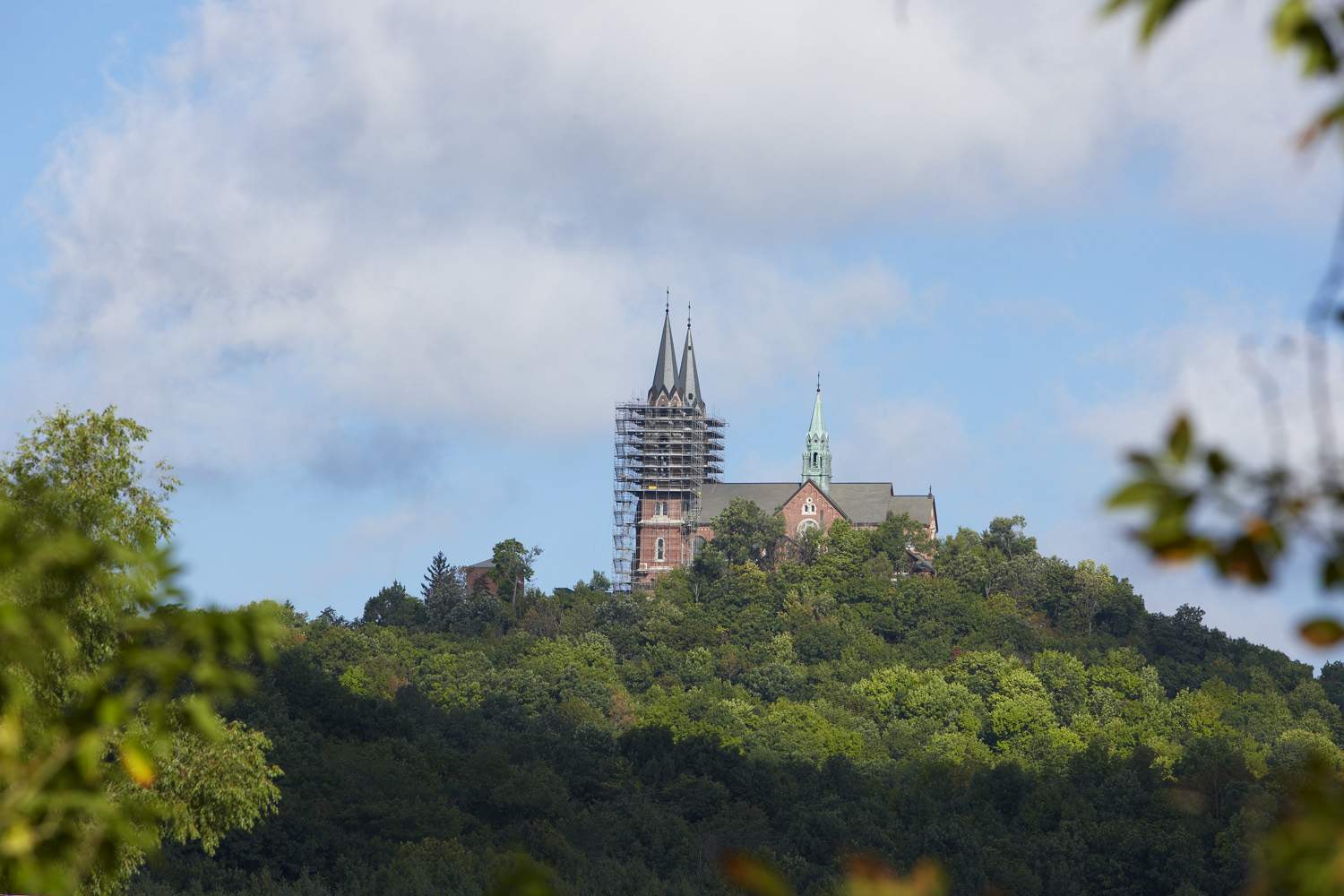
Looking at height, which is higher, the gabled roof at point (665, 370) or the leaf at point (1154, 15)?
the gabled roof at point (665, 370)

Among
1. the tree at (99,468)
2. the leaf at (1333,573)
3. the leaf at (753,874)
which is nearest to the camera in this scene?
the leaf at (753,874)

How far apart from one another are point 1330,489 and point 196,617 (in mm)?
2498

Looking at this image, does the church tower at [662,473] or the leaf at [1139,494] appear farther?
the church tower at [662,473]

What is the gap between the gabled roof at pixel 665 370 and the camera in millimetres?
122125

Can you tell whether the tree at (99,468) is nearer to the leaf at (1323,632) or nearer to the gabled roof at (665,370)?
the leaf at (1323,632)

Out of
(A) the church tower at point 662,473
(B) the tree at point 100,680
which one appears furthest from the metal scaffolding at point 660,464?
(B) the tree at point 100,680

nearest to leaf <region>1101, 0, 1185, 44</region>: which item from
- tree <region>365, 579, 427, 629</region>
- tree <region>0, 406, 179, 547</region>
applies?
tree <region>0, 406, 179, 547</region>

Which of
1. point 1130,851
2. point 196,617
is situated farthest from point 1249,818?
point 196,617

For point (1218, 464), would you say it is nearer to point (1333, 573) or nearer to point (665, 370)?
point (1333, 573)

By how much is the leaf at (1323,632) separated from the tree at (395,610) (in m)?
98.4

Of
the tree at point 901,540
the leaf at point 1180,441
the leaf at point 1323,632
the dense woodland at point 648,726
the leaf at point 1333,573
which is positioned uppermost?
the tree at point 901,540

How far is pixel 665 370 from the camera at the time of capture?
124m

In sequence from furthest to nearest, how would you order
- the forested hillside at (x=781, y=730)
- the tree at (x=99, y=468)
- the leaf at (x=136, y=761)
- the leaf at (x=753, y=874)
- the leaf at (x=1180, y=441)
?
1. the forested hillside at (x=781, y=730)
2. the tree at (x=99, y=468)
3. the leaf at (x=136, y=761)
4. the leaf at (x=1180, y=441)
5. the leaf at (x=753, y=874)

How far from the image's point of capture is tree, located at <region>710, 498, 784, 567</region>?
10844 cm
